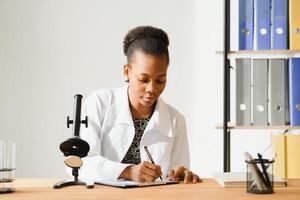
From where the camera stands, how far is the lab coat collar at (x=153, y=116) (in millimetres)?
2006

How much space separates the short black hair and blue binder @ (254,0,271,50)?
1.01m

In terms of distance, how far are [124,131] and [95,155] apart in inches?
7.4

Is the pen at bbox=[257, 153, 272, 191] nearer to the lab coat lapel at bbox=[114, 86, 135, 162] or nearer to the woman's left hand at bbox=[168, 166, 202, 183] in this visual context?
the woman's left hand at bbox=[168, 166, 202, 183]

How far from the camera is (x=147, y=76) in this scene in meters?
1.89

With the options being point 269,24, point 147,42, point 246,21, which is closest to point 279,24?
point 269,24

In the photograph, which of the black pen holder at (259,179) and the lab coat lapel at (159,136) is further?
the lab coat lapel at (159,136)

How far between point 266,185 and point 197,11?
2.12 m

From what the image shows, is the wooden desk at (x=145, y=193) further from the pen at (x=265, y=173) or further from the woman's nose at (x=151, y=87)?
the woman's nose at (x=151, y=87)

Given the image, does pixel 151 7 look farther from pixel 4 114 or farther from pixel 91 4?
pixel 4 114

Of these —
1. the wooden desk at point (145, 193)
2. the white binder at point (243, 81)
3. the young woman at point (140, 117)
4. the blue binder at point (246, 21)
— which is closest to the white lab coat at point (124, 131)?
the young woman at point (140, 117)

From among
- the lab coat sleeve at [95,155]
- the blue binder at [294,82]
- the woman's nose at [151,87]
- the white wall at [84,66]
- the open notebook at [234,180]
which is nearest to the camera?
the open notebook at [234,180]

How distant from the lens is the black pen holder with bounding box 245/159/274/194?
4.92ft

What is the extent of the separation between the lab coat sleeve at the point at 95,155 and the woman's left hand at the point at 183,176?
18 centimetres

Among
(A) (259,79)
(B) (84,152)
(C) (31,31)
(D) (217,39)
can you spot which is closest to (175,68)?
(D) (217,39)
